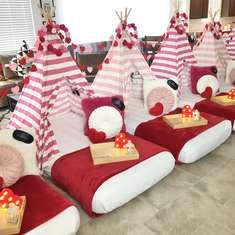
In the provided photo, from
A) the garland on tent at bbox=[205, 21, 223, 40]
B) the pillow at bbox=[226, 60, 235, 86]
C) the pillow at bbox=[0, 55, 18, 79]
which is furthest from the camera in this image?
the pillow at bbox=[0, 55, 18, 79]

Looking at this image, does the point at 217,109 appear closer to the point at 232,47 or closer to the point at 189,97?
the point at 189,97

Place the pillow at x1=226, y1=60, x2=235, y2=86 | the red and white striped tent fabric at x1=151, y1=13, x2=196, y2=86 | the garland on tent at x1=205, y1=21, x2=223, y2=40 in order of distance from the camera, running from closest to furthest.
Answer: the red and white striped tent fabric at x1=151, y1=13, x2=196, y2=86
the pillow at x1=226, y1=60, x2=235, y2=86
the garland on tent at x1=205, y1=21, x2=223, y2=40

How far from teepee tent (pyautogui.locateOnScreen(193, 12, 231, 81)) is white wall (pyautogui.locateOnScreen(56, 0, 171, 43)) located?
86.4 inches

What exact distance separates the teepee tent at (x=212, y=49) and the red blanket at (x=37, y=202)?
3.47m

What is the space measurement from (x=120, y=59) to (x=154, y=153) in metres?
1.25

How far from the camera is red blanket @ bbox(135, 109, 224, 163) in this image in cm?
240

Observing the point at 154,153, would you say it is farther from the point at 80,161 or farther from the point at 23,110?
the point at 23,110

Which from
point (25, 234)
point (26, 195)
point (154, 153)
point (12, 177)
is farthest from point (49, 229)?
point (154, 153)

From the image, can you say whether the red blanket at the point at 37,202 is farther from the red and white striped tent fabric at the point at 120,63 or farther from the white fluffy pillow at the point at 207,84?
the white fluffy pillow at the point at 207,84

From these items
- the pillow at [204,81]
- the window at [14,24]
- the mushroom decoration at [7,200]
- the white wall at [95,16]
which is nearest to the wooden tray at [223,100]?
the pillow at [204,81]

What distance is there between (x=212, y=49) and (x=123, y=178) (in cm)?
320

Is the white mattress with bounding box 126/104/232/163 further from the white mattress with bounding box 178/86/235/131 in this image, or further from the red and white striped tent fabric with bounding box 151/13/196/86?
the red and white striped tent fabric with bounding box 151/13/196/86

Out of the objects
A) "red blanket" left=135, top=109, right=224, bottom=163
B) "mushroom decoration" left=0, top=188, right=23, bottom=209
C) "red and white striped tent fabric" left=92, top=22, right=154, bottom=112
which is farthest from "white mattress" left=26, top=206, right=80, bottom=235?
"red and white striped tent fabric" left=92, top=22, right=154, bottom=112

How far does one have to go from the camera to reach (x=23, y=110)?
2275 millimetres
